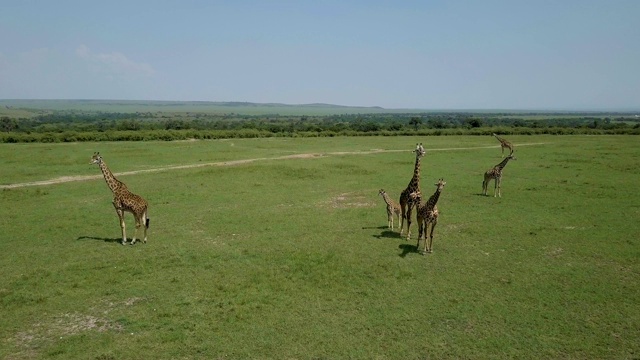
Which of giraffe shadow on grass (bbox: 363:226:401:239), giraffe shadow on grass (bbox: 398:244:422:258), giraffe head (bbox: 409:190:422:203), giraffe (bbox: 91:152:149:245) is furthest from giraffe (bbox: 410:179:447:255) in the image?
giraffe (bbox: 91:152:149:245)

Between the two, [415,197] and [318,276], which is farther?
[415,197]

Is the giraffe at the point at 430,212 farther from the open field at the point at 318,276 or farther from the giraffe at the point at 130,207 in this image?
the giraffe at the point at 130,207

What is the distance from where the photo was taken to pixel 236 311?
8984mm

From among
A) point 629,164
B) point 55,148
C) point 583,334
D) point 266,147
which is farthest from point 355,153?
point 583,334

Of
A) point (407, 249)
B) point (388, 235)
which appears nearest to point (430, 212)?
point (407, 249)

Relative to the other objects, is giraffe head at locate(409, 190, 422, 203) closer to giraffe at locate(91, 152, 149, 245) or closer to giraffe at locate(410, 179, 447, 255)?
giraffe at locate(410, 179, 447, 255)

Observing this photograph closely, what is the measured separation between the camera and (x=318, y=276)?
10.7 meters

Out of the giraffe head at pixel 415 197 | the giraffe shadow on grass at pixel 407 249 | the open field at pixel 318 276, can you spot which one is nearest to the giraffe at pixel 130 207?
the open field at pixel 318 276

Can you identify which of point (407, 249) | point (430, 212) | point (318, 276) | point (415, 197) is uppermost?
point (415, 197)

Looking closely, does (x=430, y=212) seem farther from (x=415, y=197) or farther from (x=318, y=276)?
(x=318, y=276)

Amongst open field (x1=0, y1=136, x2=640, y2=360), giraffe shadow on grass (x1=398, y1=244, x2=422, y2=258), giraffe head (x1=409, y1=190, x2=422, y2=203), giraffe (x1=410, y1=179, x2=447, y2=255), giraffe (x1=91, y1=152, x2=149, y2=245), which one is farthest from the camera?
giraffe (x1=91, y1=152, x2=149, y2=245)

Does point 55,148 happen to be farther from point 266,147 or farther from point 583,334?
point 583,334

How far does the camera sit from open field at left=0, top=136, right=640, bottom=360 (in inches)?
310

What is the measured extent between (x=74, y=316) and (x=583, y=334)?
9.73 m
